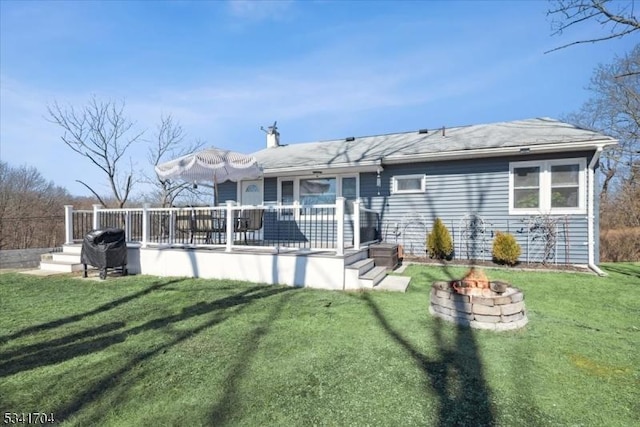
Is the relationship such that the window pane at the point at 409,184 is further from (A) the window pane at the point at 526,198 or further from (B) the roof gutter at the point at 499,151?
(A) the window pane at the point at 526,198

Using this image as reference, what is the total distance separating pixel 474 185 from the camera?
8.66 m

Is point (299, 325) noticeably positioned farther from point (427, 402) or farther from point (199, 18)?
point (199, 18)

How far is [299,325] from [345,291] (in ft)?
5.90

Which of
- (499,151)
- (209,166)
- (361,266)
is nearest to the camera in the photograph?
(361,266)

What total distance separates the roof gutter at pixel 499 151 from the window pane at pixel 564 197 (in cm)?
98

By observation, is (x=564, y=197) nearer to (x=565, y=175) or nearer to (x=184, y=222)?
(x=565, y=175)

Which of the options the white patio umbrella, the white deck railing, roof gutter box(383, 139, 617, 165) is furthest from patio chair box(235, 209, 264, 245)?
roof gutter box(383, 139, 617, 165)

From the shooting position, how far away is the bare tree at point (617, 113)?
16.3 metres

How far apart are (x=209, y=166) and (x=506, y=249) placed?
7.10 m

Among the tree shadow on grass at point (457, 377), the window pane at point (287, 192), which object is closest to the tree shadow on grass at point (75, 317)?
the tree shadow on grass at point (457, 377)

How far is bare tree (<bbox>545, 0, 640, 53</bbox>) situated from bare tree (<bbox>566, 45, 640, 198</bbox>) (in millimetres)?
13033

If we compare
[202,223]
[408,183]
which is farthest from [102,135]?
[408,183]

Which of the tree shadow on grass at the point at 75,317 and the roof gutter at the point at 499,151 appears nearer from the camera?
the tree shadow on grass at the point at 75,317

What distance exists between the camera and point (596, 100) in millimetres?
18562
